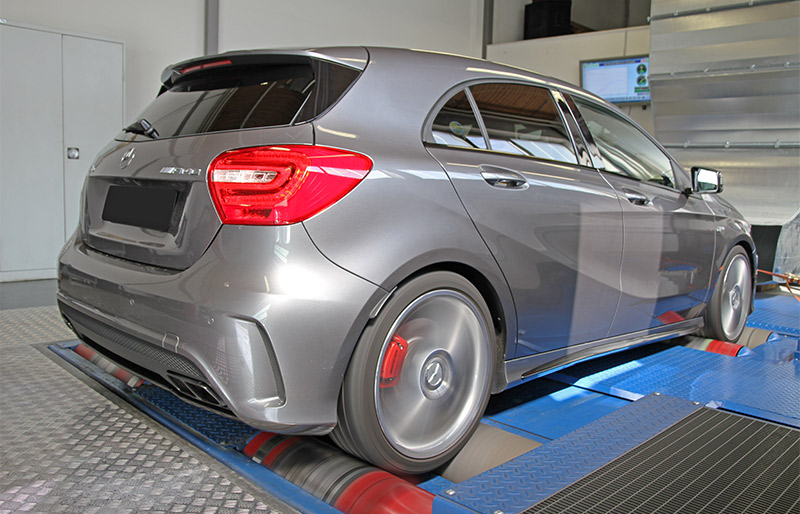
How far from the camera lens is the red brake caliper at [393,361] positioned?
5.91 feet

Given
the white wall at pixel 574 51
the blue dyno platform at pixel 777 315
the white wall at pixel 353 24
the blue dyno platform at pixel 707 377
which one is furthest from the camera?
the white wall at pixel 574 51

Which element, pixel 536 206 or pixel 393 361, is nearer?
pixel 393 361

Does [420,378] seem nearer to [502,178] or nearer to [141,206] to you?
[502,178]

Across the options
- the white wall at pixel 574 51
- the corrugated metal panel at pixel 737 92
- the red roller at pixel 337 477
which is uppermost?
the white wall at pixel 574 51

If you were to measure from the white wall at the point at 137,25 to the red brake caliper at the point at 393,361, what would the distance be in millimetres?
5961

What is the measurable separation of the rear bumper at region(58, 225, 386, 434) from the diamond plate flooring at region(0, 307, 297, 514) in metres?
0.24

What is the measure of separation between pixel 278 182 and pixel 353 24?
333 inches

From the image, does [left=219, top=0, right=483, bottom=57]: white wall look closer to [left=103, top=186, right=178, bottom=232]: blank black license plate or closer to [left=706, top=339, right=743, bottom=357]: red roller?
[left=103, top=186, right=178, bottom=232]: blank black license plate

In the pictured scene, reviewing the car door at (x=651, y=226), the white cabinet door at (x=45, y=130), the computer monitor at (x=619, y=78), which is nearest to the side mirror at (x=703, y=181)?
the car door at (x=651, y=226)

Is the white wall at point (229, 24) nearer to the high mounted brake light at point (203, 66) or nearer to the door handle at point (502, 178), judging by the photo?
the high mounted brake light at point (203, 66)

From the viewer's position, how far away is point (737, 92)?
6.30 metres

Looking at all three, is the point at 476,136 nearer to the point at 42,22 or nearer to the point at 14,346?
the point at 14,346

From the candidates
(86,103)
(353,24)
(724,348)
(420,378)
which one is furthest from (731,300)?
(353,24)

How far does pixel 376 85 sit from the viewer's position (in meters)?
1.86
